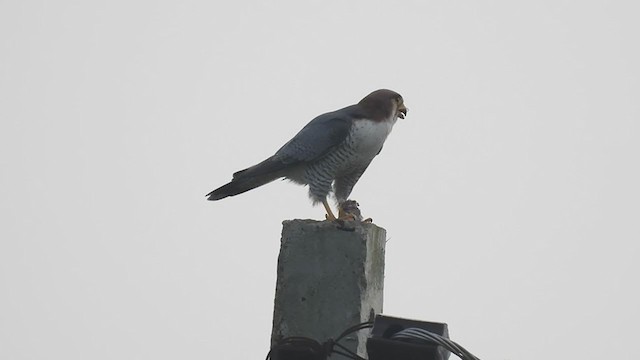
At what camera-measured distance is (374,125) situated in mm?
5457

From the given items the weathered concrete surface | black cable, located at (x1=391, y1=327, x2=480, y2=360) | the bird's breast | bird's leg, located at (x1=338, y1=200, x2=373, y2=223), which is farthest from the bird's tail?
black cable, located at (x1=391, y1=327, x2=480, y2=360)

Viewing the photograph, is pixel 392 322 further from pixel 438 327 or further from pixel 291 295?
pixel 291 295

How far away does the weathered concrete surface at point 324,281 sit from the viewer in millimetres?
3389

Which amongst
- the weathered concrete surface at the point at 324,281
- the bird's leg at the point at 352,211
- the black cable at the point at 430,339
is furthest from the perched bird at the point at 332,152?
the black cable at the point at 430,339

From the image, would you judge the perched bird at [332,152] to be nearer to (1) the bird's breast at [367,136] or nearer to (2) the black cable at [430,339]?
(1) the bird's breast at [367,136]

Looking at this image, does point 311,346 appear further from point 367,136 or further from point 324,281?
point 367,136

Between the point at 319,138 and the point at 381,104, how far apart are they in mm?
495

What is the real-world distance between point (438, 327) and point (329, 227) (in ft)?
2.12

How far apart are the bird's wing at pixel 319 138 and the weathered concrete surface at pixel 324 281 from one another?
74.2 inches

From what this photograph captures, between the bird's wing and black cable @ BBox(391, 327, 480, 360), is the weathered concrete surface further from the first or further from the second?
the bird's wing

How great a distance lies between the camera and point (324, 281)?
3432 mm

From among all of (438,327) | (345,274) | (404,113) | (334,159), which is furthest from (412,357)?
(404,113)

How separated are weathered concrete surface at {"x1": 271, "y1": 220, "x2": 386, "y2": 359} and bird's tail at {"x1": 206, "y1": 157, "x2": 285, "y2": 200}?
6.77ft

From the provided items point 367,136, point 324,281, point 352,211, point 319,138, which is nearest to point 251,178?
point 319,138
